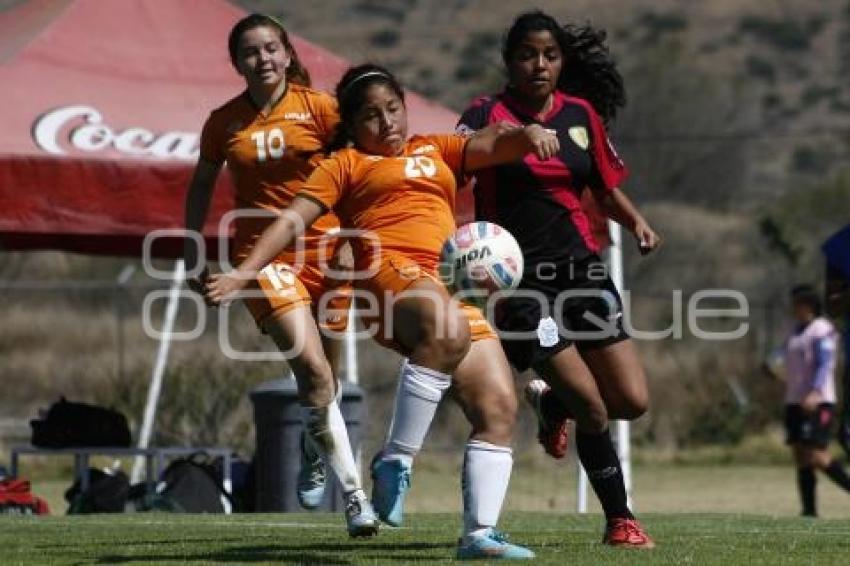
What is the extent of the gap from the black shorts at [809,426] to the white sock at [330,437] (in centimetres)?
965

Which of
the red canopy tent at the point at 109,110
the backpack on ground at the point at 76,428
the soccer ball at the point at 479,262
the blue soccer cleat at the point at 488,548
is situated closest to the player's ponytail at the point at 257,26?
the soccer ball at the point at 479,262

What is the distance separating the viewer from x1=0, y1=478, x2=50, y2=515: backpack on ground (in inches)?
590

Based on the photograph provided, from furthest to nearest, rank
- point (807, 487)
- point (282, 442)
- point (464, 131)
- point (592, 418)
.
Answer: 1. point (807, 487)
2. point (282, 442)
3. point (592, 418)
4. point (464, 131)

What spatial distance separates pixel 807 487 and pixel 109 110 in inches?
276

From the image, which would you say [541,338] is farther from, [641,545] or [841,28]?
[841,28]

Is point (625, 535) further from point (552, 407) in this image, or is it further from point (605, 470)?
point (552, 407)

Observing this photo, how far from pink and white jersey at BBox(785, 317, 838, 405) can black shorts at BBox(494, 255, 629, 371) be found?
32.2 feet

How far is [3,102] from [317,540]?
550cm

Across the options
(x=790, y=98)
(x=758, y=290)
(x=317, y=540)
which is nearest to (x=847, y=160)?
(x=790, y=98)

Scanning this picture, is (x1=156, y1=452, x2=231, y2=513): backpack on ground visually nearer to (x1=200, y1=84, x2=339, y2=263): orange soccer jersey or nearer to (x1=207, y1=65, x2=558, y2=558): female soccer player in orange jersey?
(x1=200, y1=84, x2=339, y2=263): orange soccer jersey


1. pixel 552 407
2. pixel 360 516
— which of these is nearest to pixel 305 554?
pixel 360 516

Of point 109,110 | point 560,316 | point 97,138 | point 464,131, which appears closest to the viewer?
point 464,131

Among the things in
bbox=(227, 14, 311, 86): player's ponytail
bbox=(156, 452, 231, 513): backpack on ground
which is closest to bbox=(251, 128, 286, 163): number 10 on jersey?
bbox=(227, 14, 311, 86): player's ponytail

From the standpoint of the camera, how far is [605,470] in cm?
921
